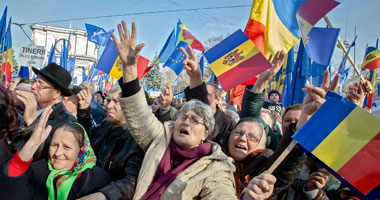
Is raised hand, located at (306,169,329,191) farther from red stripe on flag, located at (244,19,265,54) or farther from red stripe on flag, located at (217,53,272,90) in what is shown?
red stripe on flag, located at (244,19,265,54)

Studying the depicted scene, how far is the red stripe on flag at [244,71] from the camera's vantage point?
3.27 m

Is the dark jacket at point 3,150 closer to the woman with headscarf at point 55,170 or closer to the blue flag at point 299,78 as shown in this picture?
the woman with headscarf at point 55,170

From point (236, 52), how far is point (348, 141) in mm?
2034

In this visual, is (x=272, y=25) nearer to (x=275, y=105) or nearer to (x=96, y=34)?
(x=275, y=105)

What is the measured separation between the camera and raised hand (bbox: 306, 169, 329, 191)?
2.33m

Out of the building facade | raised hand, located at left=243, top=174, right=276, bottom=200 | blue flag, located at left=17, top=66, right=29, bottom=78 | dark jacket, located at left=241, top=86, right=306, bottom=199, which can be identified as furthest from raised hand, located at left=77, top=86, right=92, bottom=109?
the building facade

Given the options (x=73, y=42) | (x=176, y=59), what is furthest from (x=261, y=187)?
(x=73, y=42)

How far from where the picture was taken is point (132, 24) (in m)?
2.34

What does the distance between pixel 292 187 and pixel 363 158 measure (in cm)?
92

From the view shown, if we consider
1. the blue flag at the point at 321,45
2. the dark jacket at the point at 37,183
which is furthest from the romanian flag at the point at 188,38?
the dark jacket at the point at 37,183

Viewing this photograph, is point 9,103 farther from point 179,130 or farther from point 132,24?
point 179,130

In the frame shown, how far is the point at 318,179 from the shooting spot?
2342 millimetres

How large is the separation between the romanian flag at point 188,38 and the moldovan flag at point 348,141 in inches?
248

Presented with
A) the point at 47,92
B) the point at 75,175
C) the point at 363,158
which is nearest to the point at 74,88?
the point at 47,92
